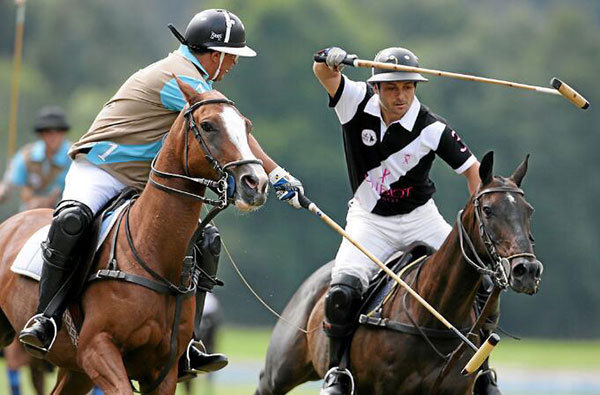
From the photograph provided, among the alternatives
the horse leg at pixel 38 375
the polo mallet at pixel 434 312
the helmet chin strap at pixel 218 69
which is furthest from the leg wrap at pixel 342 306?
the horse leg at pixel 38 375

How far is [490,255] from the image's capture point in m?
8.62

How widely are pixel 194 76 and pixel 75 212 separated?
43.8 inches

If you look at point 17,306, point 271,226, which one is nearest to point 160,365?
point 17,306

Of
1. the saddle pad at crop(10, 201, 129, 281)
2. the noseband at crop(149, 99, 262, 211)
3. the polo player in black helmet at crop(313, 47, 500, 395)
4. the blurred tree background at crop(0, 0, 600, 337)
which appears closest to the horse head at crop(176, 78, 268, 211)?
the noseband at crop(149, 99, 262, 211)

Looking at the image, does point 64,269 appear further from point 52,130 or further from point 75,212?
point 52,130

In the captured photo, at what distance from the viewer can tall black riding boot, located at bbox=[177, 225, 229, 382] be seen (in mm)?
8602

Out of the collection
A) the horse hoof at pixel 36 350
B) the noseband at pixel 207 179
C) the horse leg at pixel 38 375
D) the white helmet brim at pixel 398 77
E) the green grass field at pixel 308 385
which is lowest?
the green grass field at pixel 308 385

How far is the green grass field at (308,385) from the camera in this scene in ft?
66.0

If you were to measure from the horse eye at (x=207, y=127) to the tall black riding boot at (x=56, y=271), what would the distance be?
1.14 metres

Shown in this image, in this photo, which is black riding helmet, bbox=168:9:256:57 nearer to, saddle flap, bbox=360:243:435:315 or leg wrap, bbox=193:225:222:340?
leg wrap, bbox=193:225:222:340

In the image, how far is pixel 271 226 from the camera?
42.8m

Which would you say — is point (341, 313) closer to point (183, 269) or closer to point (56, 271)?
point (183, 269)

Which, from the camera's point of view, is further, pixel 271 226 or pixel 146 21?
pixel 146 21

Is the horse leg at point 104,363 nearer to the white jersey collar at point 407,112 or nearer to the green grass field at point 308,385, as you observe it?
the white jersey collar at point 407,112
